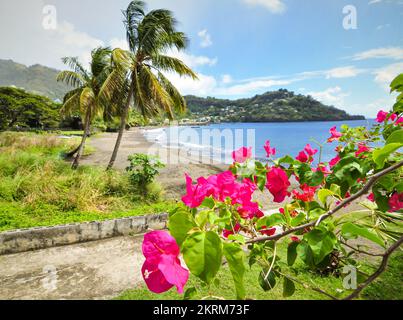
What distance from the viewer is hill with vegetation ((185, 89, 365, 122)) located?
8262 cm

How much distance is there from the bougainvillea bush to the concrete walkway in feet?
8.90

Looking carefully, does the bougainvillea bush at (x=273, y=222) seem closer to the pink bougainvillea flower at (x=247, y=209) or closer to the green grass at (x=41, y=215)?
the pink bougainvillea flower at (x=247, y=209)

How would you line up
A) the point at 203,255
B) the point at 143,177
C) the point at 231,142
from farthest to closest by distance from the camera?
the point at 231,142 < the point at 143,177 < the point at 203,255

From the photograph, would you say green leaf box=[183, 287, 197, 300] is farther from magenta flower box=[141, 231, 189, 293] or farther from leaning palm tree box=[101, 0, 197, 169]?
leaning palm tree box=[101, 0, 197, 169]

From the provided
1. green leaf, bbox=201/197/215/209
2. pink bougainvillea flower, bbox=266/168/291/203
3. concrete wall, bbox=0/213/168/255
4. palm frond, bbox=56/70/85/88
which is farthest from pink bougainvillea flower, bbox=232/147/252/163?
palm frond, bbox=56/70/85/88

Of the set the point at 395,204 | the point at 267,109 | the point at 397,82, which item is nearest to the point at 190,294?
the point at 395,204

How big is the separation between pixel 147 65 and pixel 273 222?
28.5ft

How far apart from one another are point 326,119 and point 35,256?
92.0m

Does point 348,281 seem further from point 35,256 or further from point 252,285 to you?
point 35,256

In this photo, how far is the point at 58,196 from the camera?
532 cm

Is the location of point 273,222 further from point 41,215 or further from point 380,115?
point 41,215

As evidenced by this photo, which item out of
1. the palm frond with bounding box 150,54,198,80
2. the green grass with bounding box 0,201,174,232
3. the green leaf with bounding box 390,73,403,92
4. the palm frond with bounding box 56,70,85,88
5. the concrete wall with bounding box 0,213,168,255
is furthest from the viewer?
the palm frond with bounding box 56,70,85,88

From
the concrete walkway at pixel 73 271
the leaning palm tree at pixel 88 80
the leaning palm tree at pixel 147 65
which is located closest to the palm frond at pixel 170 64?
the leaning palm tree at pixel 147 65

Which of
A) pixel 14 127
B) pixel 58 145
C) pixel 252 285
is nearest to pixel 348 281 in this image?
pixel 252 285
